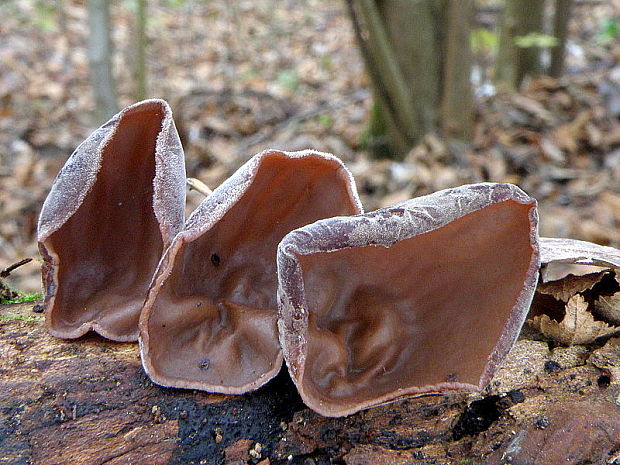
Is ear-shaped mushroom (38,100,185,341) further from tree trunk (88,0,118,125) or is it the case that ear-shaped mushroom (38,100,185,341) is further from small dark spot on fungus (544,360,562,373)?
tree trunk (88,0,118,125)

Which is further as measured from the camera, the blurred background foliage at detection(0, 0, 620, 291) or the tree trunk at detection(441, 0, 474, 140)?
the tree trunk at detection(441, 0, 474, 140)

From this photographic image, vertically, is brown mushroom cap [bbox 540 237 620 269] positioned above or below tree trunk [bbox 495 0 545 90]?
above

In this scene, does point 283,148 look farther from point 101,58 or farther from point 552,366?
point 552,366

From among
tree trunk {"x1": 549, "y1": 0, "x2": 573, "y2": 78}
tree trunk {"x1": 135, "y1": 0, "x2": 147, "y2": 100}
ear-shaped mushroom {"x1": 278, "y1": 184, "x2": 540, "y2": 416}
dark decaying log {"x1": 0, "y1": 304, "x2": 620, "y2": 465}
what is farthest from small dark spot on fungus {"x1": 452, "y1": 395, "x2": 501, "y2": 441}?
tree trunk {"x1": 549, "y1": 0, "x2": 573, "y2": 78}

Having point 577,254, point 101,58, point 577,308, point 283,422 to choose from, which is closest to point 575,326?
point 577,308

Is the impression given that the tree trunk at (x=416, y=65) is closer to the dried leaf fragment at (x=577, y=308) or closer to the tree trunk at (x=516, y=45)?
the tree trunk at (x=516, y=45)

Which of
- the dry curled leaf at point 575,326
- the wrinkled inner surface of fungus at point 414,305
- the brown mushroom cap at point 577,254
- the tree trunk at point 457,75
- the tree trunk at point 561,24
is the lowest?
the tree trunk at point 561,24

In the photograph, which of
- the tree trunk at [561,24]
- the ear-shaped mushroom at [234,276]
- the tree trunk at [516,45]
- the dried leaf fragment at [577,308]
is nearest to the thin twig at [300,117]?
the tree trunk at [516,45]
